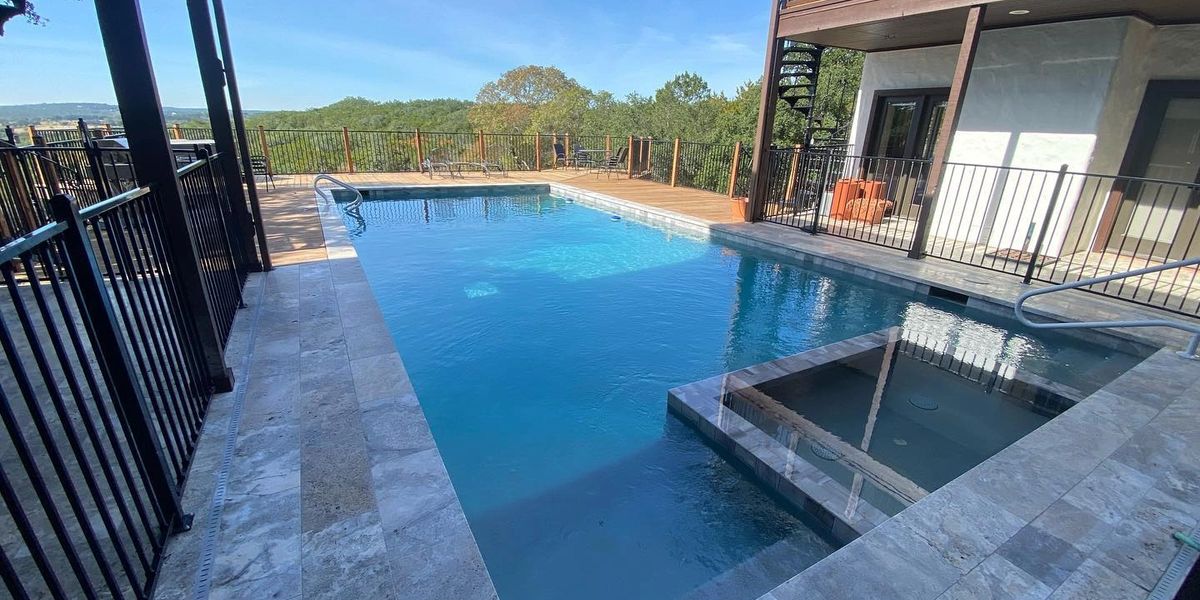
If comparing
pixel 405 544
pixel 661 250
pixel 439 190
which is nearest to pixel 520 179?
pixel 439 190

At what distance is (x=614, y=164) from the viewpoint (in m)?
14.0

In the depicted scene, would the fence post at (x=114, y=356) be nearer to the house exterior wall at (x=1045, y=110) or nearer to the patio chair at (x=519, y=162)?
the house exterior wall at (x=1045, y=110)

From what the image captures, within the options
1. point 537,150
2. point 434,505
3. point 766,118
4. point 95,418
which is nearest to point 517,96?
point 537,150

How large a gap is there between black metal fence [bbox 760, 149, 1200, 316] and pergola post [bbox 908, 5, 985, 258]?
0.07m

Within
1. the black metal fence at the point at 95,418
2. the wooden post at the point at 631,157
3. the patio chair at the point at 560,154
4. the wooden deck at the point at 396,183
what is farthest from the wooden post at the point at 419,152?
the black metal fence at the point at 95,418

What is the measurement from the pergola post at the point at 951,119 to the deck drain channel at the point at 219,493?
21.8 feet

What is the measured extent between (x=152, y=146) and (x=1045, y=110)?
8354 millimetres

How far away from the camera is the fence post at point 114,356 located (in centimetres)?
139

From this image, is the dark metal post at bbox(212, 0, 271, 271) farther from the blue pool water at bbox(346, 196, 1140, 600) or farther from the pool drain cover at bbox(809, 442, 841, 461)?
the pool drain cover at bbox(809, 442, 841, 461)

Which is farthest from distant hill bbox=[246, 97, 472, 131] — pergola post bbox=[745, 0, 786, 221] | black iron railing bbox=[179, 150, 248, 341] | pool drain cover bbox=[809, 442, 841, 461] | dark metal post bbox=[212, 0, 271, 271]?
pool drain cover bbox=[809, 442, 841, 461]

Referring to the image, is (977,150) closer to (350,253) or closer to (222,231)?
(350,253)

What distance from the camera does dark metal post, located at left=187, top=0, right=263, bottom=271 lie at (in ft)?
12.2

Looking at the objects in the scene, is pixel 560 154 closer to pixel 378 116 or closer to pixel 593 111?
pixel 593 111

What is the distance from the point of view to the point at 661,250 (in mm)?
7184
